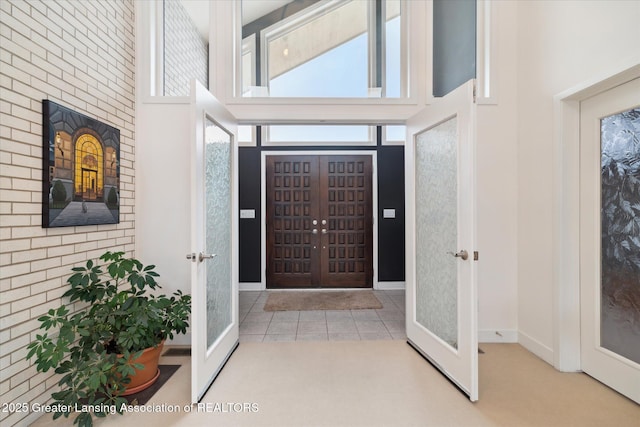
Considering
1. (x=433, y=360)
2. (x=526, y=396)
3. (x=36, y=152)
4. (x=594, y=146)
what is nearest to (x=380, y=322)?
(x=433, y=360)

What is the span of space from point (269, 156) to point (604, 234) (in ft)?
12.8

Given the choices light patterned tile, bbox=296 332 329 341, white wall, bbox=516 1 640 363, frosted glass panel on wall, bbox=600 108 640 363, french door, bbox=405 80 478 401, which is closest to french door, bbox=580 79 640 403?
frosted glass panel on wall, bbox=600 108 640 363

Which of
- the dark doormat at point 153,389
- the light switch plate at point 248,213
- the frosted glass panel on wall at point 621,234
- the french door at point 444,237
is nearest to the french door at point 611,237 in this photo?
the frosted glass panel on wall at point 621,234

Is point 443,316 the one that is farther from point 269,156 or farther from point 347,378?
point 269,156

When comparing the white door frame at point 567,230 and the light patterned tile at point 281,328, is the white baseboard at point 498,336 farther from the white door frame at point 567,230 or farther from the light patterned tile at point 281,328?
the light patterned tile at point 281,328

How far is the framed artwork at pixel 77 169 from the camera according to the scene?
1.67 metres

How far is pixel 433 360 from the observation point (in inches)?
85.7

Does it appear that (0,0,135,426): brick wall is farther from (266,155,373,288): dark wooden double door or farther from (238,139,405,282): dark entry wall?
(266,155,373,288): dark wooden double door

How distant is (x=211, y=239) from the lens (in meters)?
2.06

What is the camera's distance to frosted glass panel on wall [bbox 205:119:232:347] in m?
2.01

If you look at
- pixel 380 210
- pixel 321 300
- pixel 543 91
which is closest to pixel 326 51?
pixel 543 91

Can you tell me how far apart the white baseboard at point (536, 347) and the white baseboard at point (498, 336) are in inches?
2.0

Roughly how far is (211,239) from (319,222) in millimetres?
2648

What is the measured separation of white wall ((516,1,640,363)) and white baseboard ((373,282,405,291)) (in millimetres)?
2060
